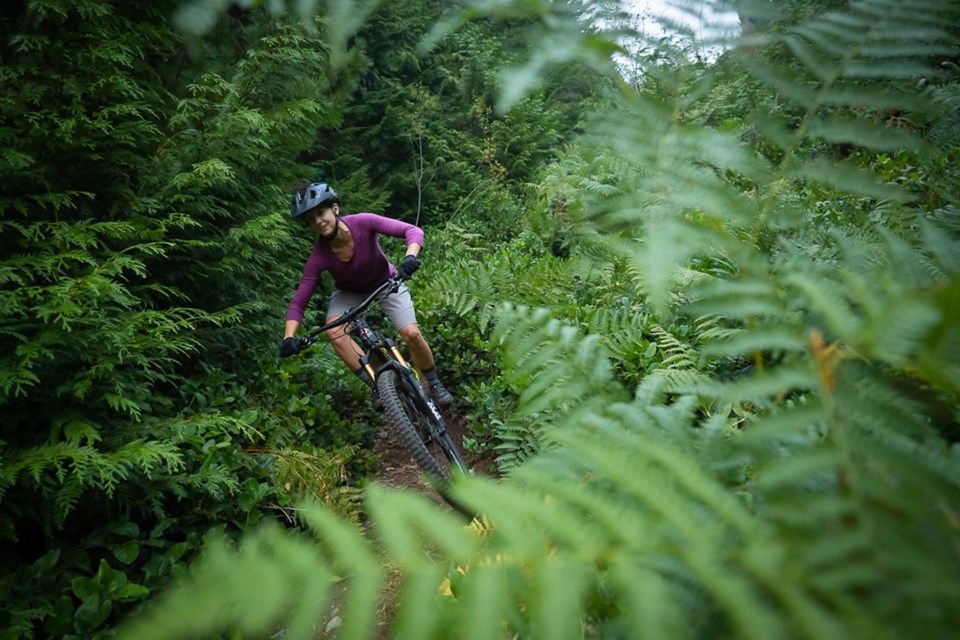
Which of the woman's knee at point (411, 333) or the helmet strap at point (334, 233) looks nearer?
the helmet strap at point (334, 233)

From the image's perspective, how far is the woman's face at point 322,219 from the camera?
409 cm

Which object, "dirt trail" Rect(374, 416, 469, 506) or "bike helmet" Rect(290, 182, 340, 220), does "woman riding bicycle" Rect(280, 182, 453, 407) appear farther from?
"dirt trail" Rect(374, 416, 469, 506)

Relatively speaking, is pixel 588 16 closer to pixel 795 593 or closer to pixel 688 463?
pixel 688 463

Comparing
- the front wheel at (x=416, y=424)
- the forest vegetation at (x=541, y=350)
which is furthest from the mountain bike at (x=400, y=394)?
the forest vegetation at (x=541, y=350)

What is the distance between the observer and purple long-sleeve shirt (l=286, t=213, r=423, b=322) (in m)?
4.21

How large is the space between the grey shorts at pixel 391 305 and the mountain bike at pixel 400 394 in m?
0.35

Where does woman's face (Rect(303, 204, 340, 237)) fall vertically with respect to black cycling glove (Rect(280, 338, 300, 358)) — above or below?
above

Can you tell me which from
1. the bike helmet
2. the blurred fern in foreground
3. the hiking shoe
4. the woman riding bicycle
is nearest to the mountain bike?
the woman riding bicycle

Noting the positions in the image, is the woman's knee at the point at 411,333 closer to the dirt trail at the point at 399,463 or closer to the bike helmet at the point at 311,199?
the dirt trail at the point at 399,463

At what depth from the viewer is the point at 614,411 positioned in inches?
40.3

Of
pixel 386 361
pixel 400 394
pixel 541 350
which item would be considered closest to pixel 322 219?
pixel 386 361

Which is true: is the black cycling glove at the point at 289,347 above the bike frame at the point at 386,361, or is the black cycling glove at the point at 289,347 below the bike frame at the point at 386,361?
above

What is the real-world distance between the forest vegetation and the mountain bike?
A: 57 centimetres

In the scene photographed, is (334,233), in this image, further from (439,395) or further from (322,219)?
(439,395)
